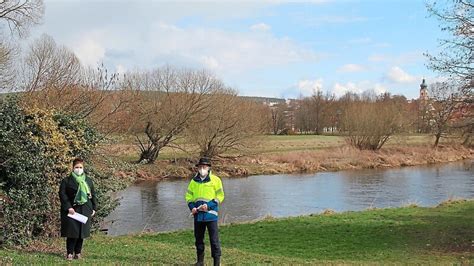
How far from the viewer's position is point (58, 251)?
1066 cm

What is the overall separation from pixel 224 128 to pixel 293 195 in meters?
17.9

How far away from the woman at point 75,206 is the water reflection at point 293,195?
1073 cm

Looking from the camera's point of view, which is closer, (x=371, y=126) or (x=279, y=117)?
(x=371, y=126)

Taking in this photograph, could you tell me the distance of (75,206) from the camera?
9.66 metres

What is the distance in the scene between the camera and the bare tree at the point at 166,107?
156 feet

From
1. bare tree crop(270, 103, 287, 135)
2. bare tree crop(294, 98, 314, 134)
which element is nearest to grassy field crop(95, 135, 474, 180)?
bare tree crop(270, 103, 287, 135)

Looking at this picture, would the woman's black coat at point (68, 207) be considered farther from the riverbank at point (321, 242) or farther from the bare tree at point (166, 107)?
the bare tree at point (166, 107)

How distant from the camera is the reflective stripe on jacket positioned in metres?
8.91

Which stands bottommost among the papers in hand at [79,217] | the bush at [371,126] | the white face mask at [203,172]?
the papers in hand at [79,217]

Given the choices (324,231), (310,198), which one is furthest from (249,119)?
(324,231)

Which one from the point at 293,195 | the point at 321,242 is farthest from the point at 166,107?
the point at 321,242

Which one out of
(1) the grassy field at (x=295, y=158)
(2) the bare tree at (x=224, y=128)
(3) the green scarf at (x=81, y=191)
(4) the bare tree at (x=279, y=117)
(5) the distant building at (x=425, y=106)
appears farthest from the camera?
(4) the bare tree at (x=279, y=117)

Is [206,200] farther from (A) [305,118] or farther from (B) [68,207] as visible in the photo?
(A) [305,118]

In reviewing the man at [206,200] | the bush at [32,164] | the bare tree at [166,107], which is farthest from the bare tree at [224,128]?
the man at [206,200]
